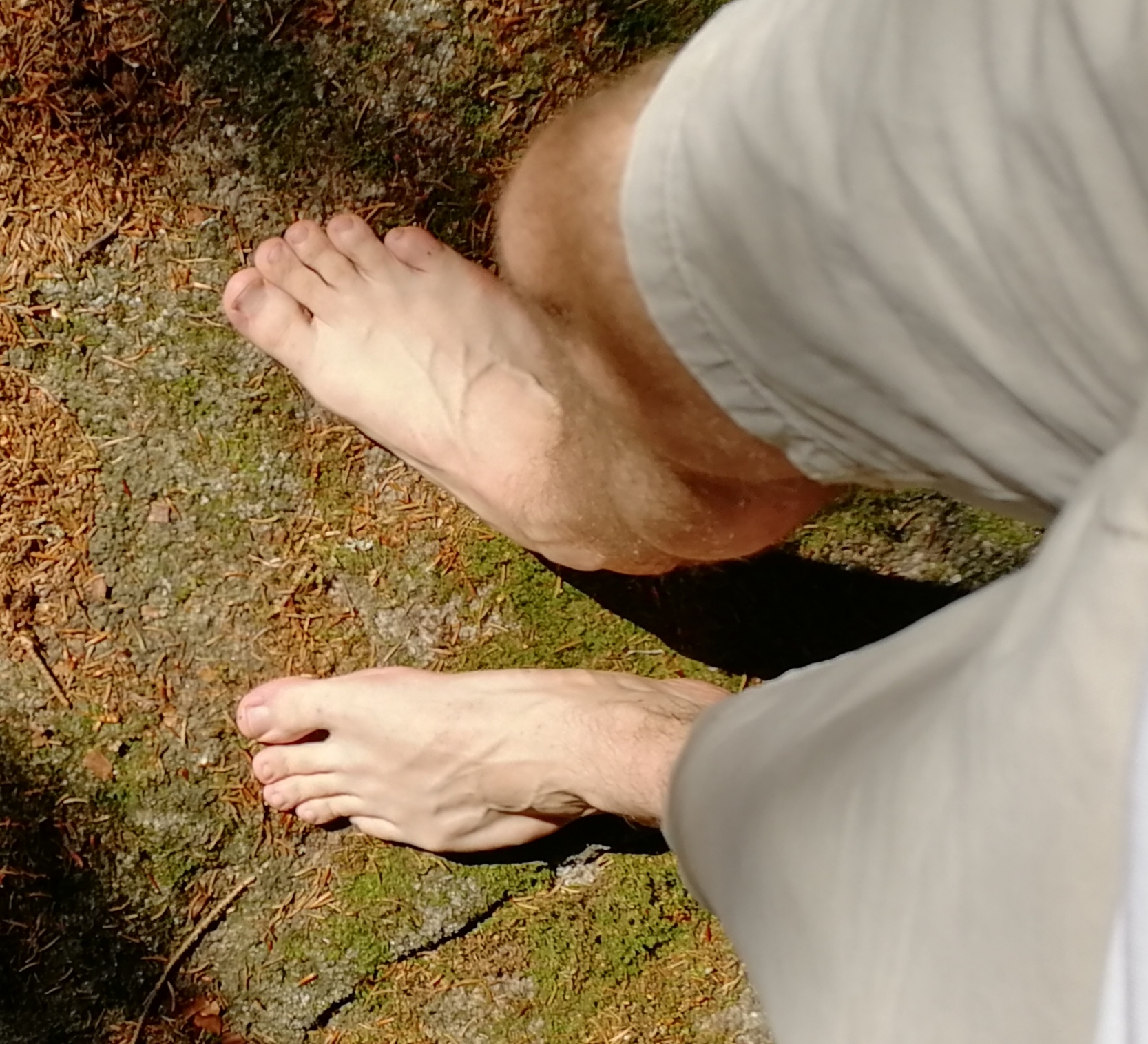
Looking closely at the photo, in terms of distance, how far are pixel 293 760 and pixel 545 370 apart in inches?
22.5

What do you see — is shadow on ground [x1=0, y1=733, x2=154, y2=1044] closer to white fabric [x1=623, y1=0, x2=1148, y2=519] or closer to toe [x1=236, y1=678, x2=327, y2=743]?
toe [x1=236, y1=678, x2=327, y2=743]

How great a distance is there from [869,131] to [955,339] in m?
0.11

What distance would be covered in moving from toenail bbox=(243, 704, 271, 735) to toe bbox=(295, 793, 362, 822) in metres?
0.11

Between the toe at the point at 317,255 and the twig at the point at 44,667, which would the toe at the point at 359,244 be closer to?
the toe at the point at 317,255

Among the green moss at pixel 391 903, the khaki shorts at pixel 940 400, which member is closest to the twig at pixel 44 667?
the green moss at pixel 391 903

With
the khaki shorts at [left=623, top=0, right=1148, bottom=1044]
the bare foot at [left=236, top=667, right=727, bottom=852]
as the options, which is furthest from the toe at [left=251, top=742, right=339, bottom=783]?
the khaki shorts at [left=623, top=0, right=1148, bottom=1044]

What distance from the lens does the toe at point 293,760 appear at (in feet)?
4.46

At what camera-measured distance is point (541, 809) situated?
1.34 metres

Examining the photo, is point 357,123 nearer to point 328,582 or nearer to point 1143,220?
point 328,582

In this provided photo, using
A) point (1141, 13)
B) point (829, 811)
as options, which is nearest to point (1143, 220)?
point (1141, 13)

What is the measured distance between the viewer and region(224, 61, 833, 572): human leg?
2.49 feet

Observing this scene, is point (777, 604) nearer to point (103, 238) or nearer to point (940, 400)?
point (940, 400)

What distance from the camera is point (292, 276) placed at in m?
1.32

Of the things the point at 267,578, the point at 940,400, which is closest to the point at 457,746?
the point at 267,578
